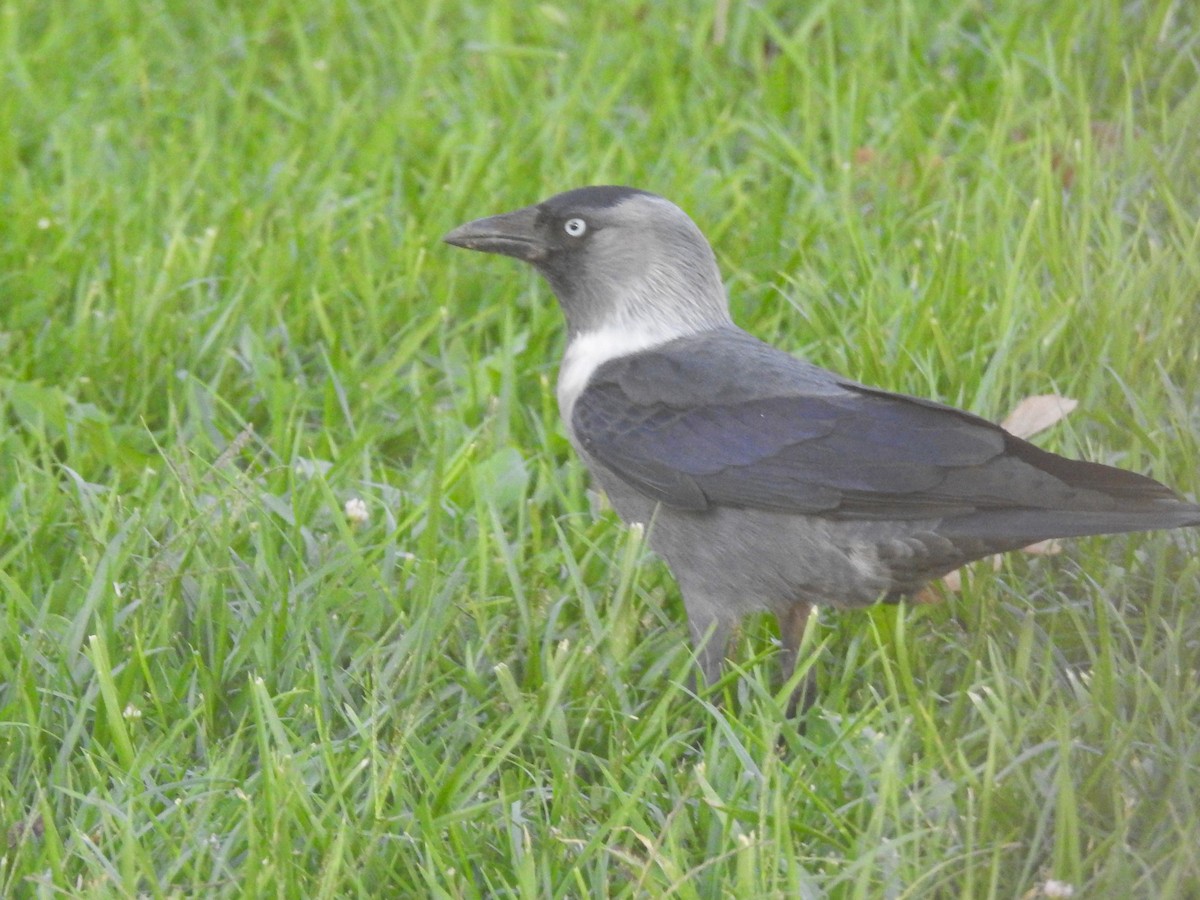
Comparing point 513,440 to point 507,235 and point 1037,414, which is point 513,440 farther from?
point 1037,414

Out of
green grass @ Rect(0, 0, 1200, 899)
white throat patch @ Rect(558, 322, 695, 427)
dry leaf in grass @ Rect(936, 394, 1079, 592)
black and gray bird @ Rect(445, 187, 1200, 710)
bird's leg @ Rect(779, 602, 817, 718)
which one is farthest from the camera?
dry leaf in grass @ Rect(936, 394, 1079, 592)

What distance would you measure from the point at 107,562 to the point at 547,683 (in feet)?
3.02

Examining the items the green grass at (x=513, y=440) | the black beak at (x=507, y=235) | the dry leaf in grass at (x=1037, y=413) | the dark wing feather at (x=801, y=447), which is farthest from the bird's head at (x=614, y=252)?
the dry leaf in grass at (x=1037, y=413)

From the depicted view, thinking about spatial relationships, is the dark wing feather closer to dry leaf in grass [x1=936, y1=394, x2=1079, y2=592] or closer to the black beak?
the black beak

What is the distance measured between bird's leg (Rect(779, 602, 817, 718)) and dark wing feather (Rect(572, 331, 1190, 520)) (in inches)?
9.8

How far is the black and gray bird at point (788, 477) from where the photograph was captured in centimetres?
304

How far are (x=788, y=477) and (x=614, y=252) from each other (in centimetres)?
86

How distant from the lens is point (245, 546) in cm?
352

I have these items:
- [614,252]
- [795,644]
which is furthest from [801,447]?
[614,252]

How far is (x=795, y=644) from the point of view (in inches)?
133

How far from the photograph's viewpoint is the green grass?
270cm

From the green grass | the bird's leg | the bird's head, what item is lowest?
the bird's leg

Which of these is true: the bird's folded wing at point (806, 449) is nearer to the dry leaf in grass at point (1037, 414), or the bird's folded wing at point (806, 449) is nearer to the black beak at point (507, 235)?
the black beak at point (507, 235)

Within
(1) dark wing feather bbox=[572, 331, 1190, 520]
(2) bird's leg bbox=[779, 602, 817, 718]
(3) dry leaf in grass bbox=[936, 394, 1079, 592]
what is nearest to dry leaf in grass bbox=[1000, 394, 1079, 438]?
(3) dry leaf in grass bbox=[936, 394, 1079, 592]
